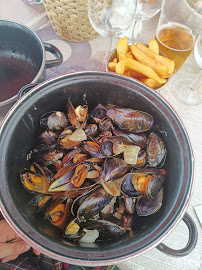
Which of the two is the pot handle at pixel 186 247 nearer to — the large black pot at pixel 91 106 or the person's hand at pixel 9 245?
the large black pot at pixel 91 106

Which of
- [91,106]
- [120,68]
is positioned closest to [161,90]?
[120,68]

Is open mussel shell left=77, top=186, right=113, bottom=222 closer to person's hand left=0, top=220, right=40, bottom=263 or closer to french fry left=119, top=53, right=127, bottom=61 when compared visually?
person's hand left=0, top=220, right=40, bottom=263

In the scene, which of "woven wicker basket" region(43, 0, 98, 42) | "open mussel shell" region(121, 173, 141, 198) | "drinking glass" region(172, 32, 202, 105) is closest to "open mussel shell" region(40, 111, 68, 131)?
"open mussel shell" region(121, 173, 141, 198)

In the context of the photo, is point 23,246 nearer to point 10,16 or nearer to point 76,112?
point 76,112

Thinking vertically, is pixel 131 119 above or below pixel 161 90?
above

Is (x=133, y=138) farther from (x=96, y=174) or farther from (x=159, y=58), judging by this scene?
(x=159, y=58)
